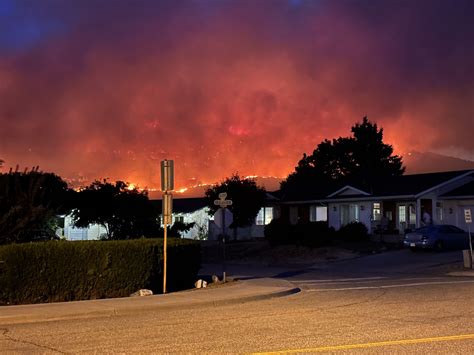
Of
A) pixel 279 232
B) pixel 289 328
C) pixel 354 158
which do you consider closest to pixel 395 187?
pixel 279 232

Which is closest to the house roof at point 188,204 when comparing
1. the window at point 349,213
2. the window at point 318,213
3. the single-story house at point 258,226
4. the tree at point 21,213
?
the single-story house at point 258,226

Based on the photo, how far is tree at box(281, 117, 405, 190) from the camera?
87.5 m

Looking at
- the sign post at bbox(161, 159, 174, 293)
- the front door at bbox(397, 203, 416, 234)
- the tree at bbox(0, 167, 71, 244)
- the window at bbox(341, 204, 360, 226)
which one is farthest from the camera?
the window at bbox(341, 204, 360, 226)

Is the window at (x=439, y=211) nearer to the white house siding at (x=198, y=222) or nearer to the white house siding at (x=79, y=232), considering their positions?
the white house siding at (x=198, y=222)

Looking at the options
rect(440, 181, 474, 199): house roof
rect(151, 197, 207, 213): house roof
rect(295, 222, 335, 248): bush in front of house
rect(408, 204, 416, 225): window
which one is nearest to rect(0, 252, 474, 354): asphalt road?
rect(295, 222, 335, 248): bush in front of house

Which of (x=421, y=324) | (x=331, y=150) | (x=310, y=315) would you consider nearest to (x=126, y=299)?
(x=310, y=315)

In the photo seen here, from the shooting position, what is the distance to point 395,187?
4600 cm

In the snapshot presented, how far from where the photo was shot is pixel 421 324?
11.4 meters

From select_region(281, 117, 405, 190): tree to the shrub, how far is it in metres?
43.6

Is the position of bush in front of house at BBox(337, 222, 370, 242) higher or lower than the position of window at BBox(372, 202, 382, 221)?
lower

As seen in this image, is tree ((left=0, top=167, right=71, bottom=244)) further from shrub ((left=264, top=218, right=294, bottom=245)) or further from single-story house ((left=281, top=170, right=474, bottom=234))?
single-story house ((left=281, top=170, right=474, bottom=234))

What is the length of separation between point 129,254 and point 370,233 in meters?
30.3

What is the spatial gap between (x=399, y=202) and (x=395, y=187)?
3.64ft

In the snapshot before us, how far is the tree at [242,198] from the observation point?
4909 cm
